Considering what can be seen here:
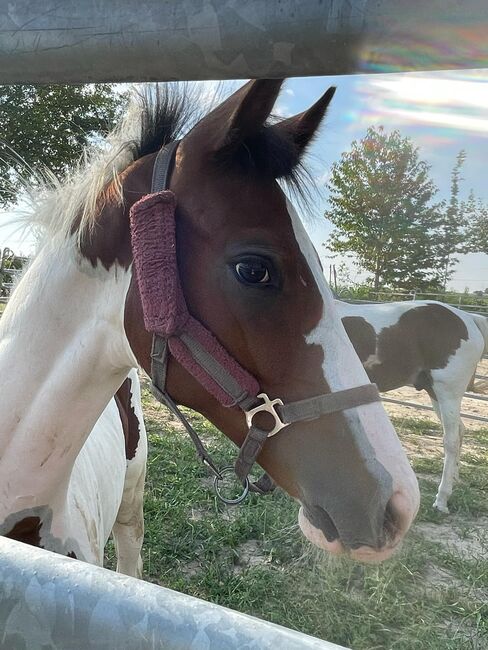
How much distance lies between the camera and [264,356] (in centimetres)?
117

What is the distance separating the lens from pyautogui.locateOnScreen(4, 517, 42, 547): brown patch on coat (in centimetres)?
139

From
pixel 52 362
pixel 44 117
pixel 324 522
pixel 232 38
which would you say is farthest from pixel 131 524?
pixel 44 117

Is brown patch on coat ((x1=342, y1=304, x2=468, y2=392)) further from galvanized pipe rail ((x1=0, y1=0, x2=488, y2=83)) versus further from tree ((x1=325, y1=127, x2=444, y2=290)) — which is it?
tree ((x1=325, y1=127, x2=444, y2=290))

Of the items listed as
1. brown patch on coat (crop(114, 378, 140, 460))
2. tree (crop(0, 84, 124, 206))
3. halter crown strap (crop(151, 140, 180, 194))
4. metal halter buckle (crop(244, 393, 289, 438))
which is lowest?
brown patch on coat (crop(114, 378, 140, 460))

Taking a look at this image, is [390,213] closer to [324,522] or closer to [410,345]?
[410,345]

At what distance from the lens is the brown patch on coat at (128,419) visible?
259 centimetres

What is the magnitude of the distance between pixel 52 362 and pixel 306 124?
91 centimetres

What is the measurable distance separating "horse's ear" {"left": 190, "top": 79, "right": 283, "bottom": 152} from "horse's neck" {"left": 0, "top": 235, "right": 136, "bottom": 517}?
41cm

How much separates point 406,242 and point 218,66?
18107 mm

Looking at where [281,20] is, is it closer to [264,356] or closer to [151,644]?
[151,644]

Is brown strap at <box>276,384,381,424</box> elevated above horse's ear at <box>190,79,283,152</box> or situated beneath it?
situated beneath

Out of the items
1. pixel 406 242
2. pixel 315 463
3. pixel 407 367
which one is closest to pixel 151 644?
pixel 315 463

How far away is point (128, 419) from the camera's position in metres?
2.70

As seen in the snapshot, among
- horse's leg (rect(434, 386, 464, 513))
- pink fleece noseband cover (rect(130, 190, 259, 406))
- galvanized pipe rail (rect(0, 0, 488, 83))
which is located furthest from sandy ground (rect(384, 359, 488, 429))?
galvanized pipe rail (rect(0, 0, 488, 83))
